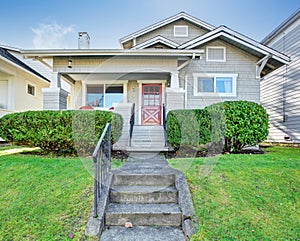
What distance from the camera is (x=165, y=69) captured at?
26.8 ft

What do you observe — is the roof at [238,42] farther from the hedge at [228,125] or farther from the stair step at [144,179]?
the stair step at [144,179]

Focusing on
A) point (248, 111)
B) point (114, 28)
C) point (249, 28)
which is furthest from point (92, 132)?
point (249, 28)

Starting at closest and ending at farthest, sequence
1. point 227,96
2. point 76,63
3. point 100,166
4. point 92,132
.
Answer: point 100,166 < point 92,132 < point 76,63 < point 227,96

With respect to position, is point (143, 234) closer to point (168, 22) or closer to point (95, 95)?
point (95, 95)

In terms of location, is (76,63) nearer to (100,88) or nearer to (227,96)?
(100,88)

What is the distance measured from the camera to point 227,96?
934 cm

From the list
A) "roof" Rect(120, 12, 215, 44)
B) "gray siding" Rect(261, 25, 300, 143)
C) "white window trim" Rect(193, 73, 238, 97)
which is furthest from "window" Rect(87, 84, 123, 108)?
"gray siding" Rect(261, 25, 300, 143)

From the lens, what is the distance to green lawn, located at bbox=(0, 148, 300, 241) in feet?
9.03

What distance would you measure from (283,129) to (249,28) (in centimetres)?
739

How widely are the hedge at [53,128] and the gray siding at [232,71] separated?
4.71m

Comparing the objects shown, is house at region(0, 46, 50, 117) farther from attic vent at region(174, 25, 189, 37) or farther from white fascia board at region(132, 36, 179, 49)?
attic vent at region(174, 25, 189, 37)

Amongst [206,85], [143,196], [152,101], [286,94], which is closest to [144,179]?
[143,196]

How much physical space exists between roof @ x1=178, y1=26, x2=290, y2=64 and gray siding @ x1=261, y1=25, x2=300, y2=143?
1499 mm

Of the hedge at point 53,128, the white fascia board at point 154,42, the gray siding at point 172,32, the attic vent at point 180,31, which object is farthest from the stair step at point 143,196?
the attic vent at point 180,31
